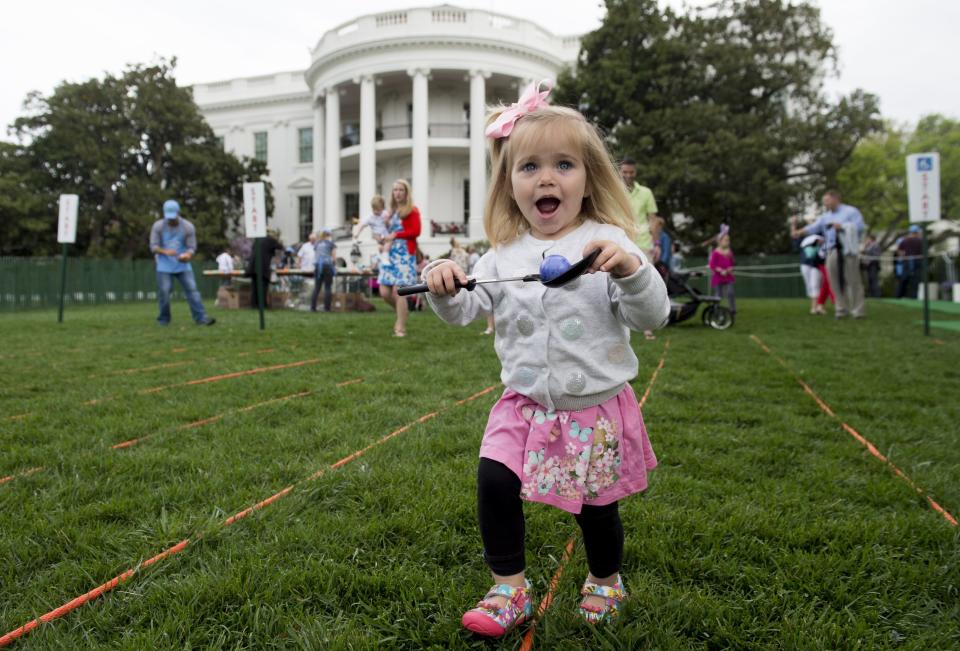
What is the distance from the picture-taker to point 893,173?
96.3ft

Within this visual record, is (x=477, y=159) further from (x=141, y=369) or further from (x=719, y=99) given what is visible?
(x=141, y=369)

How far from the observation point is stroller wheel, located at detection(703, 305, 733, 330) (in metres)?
9.59

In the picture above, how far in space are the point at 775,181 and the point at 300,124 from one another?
25211 mm

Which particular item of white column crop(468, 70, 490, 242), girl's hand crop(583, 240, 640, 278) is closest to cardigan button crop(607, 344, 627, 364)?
girl's hand crop(583, 240, 640, 278)

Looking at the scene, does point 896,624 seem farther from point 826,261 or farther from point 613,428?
point 826,261

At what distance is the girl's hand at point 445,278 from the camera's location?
5.32ft

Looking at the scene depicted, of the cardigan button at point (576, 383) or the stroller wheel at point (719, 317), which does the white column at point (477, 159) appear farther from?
the cardigan button at point (576, 383)

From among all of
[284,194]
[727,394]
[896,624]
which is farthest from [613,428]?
[284,194]

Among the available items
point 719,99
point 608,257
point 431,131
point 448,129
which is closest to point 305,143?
point 431,131

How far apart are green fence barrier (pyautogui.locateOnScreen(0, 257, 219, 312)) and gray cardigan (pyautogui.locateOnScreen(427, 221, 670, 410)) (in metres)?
17.8

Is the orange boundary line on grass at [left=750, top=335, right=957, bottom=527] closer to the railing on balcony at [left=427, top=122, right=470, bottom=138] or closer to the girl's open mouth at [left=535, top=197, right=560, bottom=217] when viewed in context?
Answer: the girl's open mouth at [left=535, top=197, right=560, bottom=217]

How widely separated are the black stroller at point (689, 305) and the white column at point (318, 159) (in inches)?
1070

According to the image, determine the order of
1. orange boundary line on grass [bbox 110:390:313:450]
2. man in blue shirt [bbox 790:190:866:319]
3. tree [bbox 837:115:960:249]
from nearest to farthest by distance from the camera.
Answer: orange boundary line on grass [bbox 110:390:313:450] < man in blue shirt [bbox 790:190:866:319] < tree [bbox 837:115:960:249]

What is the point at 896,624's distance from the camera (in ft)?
5.53
